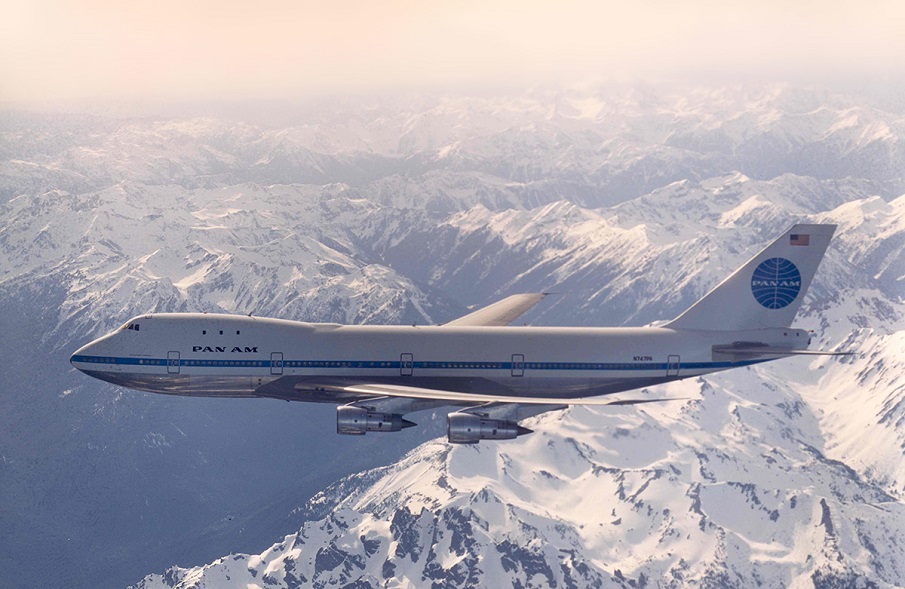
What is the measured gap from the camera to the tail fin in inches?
3748

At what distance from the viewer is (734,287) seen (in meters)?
95.7

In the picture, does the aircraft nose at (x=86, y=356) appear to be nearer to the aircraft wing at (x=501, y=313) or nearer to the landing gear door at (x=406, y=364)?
the landing gear door at (x=406, y=364)

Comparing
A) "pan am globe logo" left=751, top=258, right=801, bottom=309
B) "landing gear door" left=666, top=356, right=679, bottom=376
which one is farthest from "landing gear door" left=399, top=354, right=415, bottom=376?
"pan am globe logo" left=751, top=258, right=801, bottom=309

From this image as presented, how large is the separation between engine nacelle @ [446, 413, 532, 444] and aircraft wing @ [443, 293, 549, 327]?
21.4 meters

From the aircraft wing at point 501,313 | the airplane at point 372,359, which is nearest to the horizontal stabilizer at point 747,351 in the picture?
the airplane at point 372,359

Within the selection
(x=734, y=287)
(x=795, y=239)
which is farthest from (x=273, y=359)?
(x=795, y=239)

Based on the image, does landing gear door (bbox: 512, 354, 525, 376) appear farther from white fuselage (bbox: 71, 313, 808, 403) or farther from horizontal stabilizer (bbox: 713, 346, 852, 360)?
horizontal stabilizer (bbox: 713, 346, 852, 360)

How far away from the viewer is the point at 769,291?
95.3m

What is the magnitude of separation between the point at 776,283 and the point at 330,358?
46.8 metres

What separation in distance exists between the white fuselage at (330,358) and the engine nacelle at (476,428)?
355 inches

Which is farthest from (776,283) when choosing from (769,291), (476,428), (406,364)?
(406,364)

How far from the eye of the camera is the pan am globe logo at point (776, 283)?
312 ft

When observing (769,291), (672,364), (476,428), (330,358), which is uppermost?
(769,291)

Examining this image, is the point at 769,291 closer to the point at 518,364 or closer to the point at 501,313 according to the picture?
the point at 518,364
